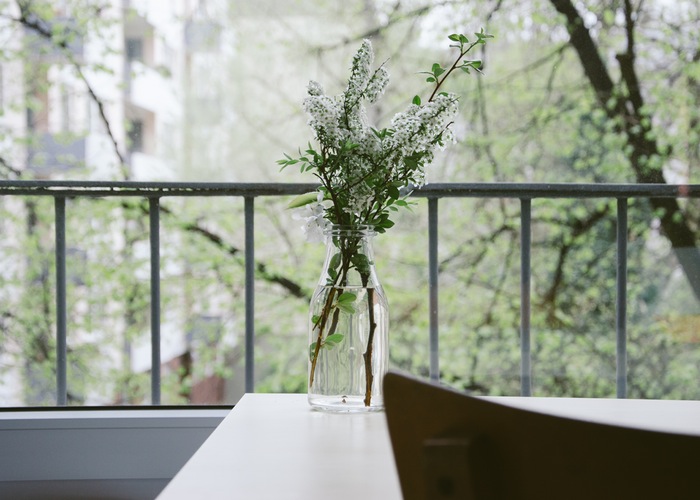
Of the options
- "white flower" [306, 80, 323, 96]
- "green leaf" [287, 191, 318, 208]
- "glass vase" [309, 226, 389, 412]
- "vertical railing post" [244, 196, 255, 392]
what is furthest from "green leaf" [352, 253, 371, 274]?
"vertical railing post" [244, 196, 255, 392]

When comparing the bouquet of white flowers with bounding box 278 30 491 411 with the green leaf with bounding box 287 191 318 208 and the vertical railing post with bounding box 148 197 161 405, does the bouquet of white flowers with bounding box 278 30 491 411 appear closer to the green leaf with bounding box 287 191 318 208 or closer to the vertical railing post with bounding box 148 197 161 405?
the green leaf with bounding box 287 191 318 208

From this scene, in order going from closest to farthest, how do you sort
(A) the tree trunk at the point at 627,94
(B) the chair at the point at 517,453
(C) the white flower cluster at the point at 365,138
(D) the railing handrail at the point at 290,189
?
(B) the chair at the point at 517,453, (C) the white flower cluster at the point at 365,138, (D) the railing handrail at the point at 290,189, (A) the tree trunk at the point at 627,94

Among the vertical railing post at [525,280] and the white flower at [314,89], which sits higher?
the white flower at [314,89]

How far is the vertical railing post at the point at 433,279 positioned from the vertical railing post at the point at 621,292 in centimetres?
39

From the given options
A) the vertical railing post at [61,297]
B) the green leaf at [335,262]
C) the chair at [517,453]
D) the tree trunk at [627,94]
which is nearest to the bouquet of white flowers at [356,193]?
the green leaf at [335,262]

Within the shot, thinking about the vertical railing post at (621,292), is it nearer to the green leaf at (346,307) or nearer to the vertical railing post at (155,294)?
the green leaf at (346,307)

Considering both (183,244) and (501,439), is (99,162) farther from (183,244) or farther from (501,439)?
(501,439)

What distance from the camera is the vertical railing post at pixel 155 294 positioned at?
165 centimetres

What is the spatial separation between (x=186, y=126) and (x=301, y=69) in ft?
2.74

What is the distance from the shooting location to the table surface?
605 millimetres

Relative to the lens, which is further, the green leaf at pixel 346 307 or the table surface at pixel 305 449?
the green leaf at pixel 346 307

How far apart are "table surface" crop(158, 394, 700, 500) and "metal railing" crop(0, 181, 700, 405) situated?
666 mm

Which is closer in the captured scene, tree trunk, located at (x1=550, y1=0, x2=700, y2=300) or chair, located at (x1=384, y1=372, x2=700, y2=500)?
chair, located at (x1=384, y1=372, x2=700, y2=500)

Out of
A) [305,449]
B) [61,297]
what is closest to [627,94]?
[61,297]
